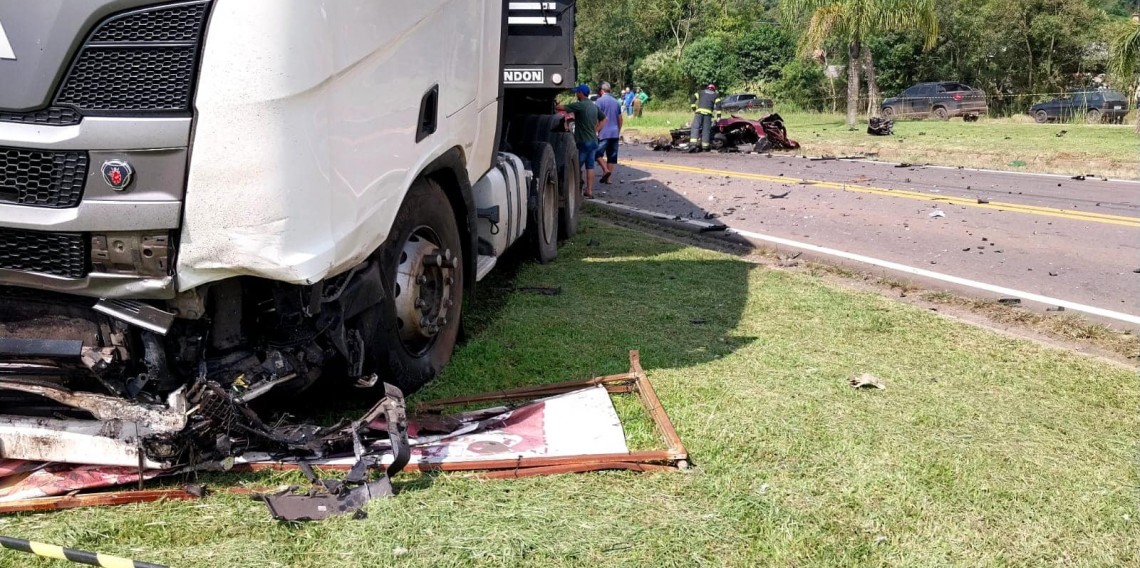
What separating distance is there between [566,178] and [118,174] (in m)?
7.47

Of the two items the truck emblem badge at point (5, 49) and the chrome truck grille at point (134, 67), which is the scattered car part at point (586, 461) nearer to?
the chrome truck grille at point (134, 67)

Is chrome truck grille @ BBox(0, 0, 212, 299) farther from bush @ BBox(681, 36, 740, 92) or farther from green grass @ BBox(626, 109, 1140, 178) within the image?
bush @ BBox(681, 36, 740, 92)

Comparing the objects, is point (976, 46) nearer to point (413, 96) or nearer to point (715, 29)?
point (715, 29)

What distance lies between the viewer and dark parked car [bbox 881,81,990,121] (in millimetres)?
37500

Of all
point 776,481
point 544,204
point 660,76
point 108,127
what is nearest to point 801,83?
point 660,76

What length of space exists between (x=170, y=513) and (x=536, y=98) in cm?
686

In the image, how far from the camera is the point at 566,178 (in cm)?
1068

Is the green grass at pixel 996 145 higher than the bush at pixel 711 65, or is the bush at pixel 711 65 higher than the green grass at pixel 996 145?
the bush at pixel 711 65

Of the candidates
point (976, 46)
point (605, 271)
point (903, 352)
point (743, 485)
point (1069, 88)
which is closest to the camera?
point (743, 485)

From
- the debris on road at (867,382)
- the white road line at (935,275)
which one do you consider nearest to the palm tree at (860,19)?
the white road line at (935,275)

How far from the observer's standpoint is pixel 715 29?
6206 centimetres

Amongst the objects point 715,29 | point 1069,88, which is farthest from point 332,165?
point 715,29

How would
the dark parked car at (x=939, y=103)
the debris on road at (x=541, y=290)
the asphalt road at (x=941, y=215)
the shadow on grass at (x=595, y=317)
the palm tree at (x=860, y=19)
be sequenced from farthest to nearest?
the dark parked car at (x=939, y=103) < the palm tree at (x=860, y=19) < the asphalt road at (x=941, y=215) < the debris on road at (x=541, y=290) < the shadow on grass at (x=595, y=317)

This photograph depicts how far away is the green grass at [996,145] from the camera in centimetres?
1878
